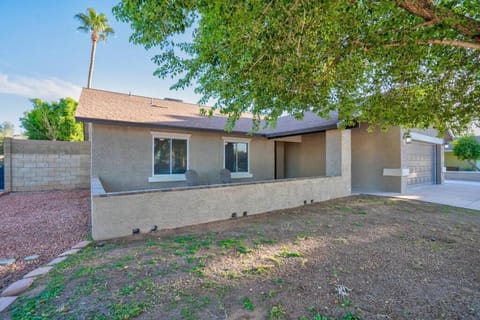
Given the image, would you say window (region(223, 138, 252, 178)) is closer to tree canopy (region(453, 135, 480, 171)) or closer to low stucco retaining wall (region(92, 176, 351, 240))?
low stucco retaining wall (region(92, 176, 351, 240))

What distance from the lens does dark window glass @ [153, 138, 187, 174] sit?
30.5 ft

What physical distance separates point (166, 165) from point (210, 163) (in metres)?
2.03

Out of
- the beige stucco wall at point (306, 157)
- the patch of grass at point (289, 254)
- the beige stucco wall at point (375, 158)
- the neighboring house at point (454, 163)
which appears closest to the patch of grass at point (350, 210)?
the patch of grass at point (289, 254)

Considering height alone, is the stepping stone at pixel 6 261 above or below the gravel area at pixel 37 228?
below

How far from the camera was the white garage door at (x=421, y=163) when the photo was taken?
1311 centimetres

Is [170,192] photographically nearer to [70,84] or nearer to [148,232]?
[148,232]

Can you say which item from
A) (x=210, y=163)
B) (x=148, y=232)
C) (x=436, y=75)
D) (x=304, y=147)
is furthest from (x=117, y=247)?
(x=304, y=147)

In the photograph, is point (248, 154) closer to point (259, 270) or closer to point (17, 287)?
point (259, 270)

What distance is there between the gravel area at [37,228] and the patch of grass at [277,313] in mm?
3781

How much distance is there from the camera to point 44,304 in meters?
2.66

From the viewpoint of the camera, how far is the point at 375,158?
11.6 m

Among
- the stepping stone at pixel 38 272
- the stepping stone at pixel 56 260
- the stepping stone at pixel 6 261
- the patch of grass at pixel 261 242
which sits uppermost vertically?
the patch of grass at pixel 261 242

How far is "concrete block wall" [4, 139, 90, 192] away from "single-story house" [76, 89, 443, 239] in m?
3.15

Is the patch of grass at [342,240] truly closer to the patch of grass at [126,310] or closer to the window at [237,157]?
the patch of grass at [126,310]
